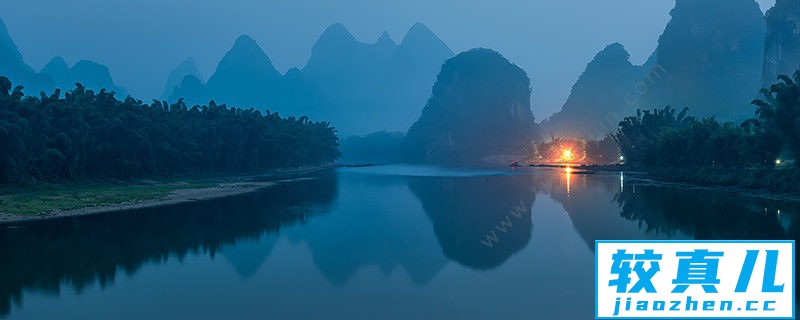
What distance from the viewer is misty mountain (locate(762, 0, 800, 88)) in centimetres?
13688

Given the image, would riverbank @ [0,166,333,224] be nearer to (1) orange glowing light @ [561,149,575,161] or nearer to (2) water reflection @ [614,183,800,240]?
(2) water reflection @ [614,183,800,240]

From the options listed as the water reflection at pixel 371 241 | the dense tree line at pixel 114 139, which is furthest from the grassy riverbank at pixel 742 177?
the dense tree line at pixel 114 139

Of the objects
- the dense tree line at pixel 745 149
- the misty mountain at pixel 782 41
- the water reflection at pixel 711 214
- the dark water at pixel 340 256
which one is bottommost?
the dark water at pixel 340 256

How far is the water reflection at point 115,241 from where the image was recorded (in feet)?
67.4

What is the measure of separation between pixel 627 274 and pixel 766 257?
2937 millimetres

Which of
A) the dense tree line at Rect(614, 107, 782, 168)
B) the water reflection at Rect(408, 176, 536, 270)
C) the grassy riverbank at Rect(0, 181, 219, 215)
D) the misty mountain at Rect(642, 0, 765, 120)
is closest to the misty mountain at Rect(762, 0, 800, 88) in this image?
the misty mountain at Rect(642, 0, 765, 120)

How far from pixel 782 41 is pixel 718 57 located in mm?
45143

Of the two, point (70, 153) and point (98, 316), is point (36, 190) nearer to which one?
point (70, 153)

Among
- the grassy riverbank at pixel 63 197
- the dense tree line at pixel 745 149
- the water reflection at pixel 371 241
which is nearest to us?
the water reflection at pixel 371 241

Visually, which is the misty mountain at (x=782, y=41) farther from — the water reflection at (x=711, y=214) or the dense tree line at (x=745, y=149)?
the water reflection at (x=711, y=214)

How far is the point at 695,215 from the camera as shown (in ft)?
117

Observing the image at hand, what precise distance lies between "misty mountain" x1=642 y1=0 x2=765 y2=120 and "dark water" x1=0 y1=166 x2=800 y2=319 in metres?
154

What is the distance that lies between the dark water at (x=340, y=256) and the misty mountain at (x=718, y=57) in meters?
154

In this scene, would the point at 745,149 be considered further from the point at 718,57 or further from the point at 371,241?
the point at 718,57
